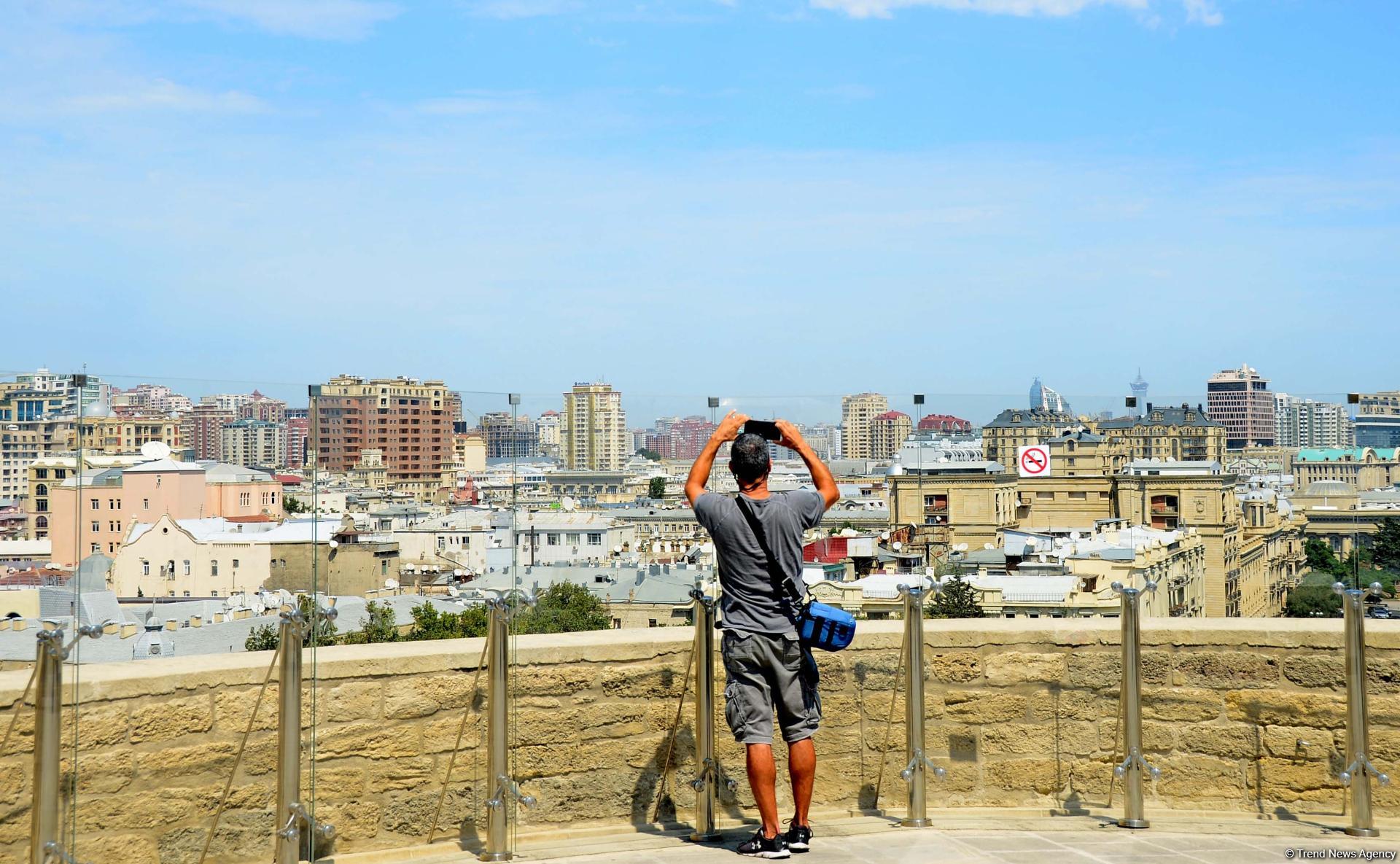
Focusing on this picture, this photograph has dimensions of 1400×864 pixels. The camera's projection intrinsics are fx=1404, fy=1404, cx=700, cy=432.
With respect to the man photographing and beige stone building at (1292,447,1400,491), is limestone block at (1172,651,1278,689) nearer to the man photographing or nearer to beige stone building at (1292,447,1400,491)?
the man photographing

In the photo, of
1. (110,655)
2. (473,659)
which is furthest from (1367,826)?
(110,655)

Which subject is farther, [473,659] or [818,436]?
[818,436]

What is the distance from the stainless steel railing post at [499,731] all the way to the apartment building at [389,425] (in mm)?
908

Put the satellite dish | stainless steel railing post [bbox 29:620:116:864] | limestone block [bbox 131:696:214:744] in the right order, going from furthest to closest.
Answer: the satellite dish
limestone block [bbox 131:696:214:744]
stainless steel railing post [bbox 29:620:116:864]

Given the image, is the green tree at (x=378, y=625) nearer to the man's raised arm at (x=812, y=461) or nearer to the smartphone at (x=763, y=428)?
the smartphone at (x=763, y=428)

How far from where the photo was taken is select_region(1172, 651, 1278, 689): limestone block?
5.96 m

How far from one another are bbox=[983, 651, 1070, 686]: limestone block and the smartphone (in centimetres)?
141

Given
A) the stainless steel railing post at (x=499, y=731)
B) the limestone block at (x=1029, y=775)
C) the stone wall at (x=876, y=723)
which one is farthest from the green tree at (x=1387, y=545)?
the stainless steel railing post at (x=499, y=731)

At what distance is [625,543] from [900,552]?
14.0 meters

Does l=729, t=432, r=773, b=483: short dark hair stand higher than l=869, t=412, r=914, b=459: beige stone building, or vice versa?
l=869, t=412, r=914, b=459: beige stone building

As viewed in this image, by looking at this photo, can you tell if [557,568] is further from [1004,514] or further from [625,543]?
[625,543]

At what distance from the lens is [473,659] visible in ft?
18.0

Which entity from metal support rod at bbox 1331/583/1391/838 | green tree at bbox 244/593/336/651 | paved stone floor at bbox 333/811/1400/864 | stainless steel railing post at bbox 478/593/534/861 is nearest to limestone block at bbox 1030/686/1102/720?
paved stone floor at bbox 333/811/1400/864

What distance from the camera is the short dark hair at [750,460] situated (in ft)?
17.7
